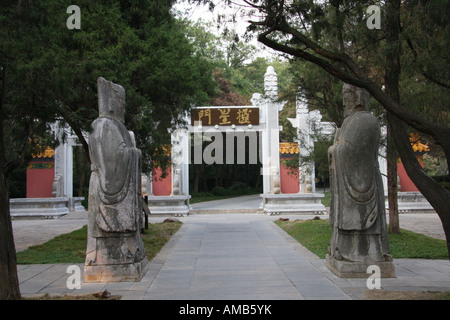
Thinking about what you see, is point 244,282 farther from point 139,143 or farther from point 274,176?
point 274,176

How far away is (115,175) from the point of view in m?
6.01

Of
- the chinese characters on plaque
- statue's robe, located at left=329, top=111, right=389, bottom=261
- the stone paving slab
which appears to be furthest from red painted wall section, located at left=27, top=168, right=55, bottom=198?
statue's robe, located at left=329, top=111, right=389, bottom=261

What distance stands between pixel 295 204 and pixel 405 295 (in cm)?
1283

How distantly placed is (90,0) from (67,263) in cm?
562

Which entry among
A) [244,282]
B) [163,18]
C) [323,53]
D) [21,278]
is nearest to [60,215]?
[163,18]

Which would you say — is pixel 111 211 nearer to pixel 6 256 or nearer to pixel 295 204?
pixel 6 256

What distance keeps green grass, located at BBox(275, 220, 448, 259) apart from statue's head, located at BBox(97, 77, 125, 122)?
4513 millimetres

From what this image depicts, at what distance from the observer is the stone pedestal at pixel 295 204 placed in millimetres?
17641

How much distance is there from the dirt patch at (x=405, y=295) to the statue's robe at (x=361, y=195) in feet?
2.88

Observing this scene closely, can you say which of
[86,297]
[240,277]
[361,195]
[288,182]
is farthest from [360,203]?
[288,182]

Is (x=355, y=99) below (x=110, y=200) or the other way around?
the other way around

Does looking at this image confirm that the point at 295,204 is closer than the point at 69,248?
No

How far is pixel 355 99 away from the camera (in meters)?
6.29

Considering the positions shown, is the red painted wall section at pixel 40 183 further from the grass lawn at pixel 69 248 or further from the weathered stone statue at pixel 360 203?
the weathered stone statue at pixel 360 203
